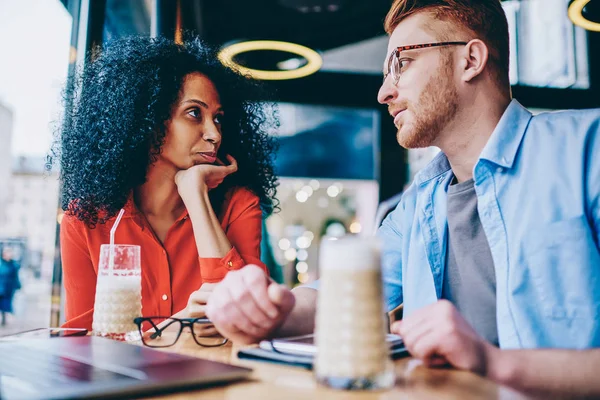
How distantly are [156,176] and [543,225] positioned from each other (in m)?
1.47

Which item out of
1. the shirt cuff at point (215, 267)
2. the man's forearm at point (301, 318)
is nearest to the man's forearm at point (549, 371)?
the man's forearm at point (301, 318)

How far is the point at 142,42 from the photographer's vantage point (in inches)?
90.0

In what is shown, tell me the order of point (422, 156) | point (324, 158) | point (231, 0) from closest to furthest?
point (231, 0) < point (422, 156) < point (324, 158)

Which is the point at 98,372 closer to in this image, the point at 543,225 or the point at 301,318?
the point at 301,318

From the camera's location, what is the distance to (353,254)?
64 cm

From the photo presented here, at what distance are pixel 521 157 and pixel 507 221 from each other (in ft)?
0.68

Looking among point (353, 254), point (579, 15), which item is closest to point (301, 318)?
point (353, 254)

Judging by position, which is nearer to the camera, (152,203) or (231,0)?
(152,203)

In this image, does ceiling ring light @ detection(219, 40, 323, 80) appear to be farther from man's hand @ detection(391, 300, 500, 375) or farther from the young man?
man's hand @ detection(391, 300, 500, 375)

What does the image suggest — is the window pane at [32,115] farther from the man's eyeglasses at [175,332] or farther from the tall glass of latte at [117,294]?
the man's eyeglasses at [175,332]

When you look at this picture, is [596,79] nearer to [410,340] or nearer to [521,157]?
[521,157]

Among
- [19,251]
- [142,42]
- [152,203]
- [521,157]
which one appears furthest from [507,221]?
[19,251]

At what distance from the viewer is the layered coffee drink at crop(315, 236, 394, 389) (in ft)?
2.04

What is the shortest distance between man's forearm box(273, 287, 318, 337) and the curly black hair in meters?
0.94
